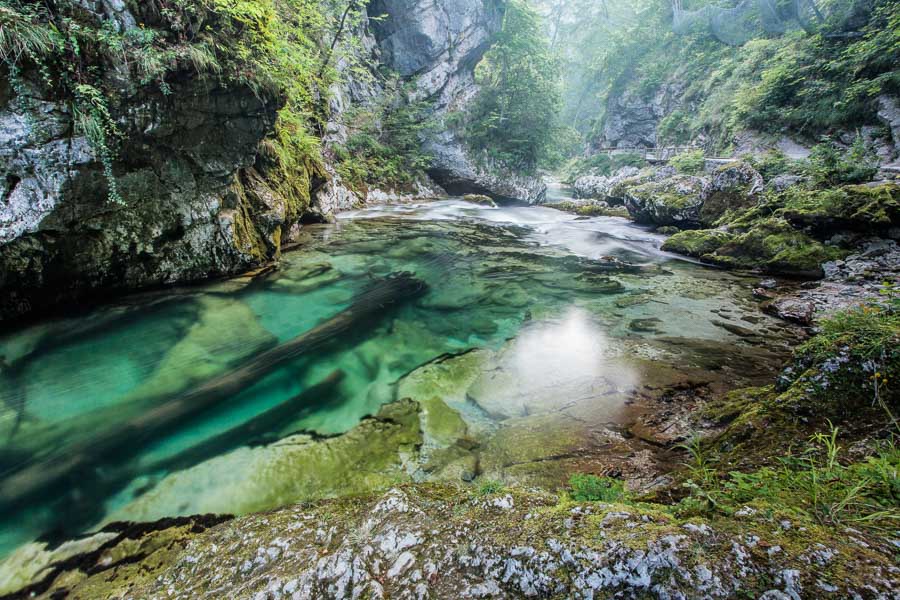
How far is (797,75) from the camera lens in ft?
44.2

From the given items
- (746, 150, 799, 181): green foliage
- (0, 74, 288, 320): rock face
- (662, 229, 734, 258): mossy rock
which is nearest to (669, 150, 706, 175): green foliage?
(746, 150, 799, 181): green foliage

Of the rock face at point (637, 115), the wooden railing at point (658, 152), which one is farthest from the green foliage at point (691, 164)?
the rock face at point (637, 115)

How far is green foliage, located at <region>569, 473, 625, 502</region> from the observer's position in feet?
7.64

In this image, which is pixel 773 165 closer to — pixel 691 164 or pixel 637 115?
pixel 691 164

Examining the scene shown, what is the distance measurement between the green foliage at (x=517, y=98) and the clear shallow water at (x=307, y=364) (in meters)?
19.8

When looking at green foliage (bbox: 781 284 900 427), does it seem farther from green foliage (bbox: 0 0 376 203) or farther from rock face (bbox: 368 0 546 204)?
rock face (bbox: 368 0 546 204)

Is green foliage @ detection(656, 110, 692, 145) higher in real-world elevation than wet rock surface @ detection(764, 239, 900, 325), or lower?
higher

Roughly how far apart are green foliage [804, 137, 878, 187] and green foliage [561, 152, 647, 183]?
679 inches

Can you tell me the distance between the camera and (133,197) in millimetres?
5047

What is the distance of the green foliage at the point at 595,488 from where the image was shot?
2.33 m

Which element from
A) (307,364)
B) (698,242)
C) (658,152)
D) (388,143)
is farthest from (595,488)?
(658,152)

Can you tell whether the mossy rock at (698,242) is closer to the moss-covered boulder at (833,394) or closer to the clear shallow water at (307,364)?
the clear shallow water at (307,364)

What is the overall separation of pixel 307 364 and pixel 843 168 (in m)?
13.1

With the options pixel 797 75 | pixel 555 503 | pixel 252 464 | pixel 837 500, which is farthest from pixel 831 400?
pixel 797 75
